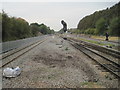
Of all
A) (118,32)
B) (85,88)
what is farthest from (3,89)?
(118,32)

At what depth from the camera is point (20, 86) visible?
5.66m

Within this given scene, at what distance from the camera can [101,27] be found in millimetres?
80750

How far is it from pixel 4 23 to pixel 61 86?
22.0 meters

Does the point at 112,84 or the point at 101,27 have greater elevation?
the point at 101,27

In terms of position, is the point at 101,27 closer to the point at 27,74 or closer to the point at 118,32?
the point at 118,32

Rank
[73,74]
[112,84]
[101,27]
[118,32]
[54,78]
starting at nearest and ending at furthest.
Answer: [112,84] → [54,78] → [73,74] → [118,32] → [101,27]

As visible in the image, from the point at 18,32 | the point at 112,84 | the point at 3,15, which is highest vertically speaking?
the point at 3,15

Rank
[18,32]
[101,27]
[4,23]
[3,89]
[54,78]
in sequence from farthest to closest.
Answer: [101,27]
[18,32]
[4,23]
[54,78]
[3,89]

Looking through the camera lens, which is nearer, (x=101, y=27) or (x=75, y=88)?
(x=75, y=88)

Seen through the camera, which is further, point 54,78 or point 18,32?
point 18,32

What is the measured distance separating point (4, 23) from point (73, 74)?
20.8m

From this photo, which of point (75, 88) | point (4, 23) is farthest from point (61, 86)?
point (4, 23)

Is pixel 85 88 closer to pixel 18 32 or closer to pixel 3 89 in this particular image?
pixel 3 89

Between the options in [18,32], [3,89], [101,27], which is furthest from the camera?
[101,27]
